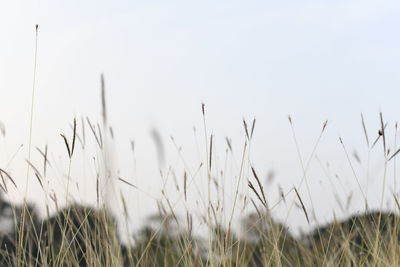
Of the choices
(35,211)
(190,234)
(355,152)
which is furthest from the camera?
(35,211)

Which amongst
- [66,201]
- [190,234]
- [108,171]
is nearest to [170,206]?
[190,234]

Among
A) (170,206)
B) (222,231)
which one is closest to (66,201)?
(170,206)

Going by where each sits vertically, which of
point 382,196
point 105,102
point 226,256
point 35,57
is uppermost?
point 35,57

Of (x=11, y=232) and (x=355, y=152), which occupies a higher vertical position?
(x=11, y=232)

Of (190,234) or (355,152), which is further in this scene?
(355,152)

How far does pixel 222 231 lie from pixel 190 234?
216 millimetres

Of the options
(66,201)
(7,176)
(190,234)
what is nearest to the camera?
(190,234)

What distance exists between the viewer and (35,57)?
2.30m

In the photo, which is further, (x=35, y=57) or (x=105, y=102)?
(x=35, y=57)

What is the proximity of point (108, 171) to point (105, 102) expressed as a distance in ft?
1.16

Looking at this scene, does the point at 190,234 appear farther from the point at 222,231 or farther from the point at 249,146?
the point at 249,146

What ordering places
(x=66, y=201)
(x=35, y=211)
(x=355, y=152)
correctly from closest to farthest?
1. (x=66, y=201)
2. (x=355, y=152)
3. (x=35, y=211)

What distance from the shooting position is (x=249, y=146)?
2.20 meters

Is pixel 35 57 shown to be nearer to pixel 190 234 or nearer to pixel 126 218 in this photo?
pixel 126 218
